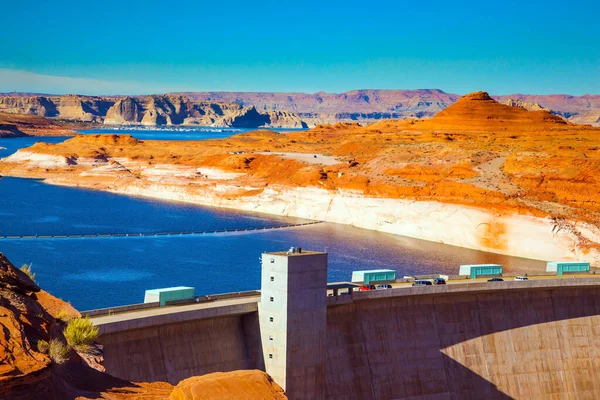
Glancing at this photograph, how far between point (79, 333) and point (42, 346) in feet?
17.2

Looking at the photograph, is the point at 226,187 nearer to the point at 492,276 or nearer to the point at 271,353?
the point at 492,276

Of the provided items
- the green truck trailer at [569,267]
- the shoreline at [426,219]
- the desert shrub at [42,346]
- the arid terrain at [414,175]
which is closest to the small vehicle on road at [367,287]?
the green truck trailer at [569,267]

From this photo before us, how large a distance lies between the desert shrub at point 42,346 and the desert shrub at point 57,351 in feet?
0.96

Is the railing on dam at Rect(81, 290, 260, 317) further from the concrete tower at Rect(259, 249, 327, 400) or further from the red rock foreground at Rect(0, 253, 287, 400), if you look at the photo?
the red rock foreground at Rect(0, 253, 287, 400)

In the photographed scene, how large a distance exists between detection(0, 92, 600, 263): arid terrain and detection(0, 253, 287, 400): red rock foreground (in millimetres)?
62061

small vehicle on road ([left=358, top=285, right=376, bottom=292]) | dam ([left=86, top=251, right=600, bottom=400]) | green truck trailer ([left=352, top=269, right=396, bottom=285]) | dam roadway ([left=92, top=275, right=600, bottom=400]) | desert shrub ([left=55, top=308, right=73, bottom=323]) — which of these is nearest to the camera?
desert shrub ([left=55, top=308, right=73, bottom=323])

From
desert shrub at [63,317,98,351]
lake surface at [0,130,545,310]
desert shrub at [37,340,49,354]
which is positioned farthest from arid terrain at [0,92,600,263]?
desert shrub at [37,340,49,354]

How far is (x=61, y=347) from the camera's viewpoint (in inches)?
904

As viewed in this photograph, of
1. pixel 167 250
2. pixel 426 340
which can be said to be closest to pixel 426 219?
pixel 167 250

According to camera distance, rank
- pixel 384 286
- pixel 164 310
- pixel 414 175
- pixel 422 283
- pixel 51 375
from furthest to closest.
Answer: pixel 414 175, pixel 422 283, pixel 384 286, pixel 164 310, pixel 51 375

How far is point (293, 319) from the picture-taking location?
1448 inches

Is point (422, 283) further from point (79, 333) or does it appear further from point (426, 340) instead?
point (79, 333)

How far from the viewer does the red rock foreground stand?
19516mm

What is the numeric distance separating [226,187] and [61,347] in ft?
338
